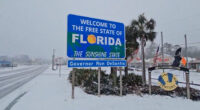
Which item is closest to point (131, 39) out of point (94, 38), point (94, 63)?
point (94, 38)

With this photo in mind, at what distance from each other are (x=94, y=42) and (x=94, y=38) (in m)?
0.21

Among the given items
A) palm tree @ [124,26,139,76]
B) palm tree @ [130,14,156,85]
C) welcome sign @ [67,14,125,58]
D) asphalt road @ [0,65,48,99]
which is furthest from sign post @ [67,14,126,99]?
asphalt road @ [0,65,48,99]

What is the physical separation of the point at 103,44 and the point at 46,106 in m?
3.74

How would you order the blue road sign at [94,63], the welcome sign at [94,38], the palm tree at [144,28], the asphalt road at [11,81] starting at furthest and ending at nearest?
the palm tree at [144,28] < the asphalt road at [11,81] < the welcome sign at [94,38] < the blue road sign at [94,63]

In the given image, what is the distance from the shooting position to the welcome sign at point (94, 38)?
5653 mm

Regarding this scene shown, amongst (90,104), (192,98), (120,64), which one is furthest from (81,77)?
(192,98)

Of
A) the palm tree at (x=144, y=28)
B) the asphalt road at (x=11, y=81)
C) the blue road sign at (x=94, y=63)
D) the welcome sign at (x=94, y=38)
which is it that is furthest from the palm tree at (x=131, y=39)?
the asphalt road at (x=11, y=81)

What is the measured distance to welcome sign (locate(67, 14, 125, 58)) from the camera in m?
5.65

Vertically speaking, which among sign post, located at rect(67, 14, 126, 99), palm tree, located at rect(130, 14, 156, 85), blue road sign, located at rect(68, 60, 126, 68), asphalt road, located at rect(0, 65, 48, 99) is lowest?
asphalt road, located at rect(0, 65, 48, 99)

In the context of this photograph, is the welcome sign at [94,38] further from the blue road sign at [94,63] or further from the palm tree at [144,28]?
the palm tree at [144,28]

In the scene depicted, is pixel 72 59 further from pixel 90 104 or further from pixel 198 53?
pixel 198 53

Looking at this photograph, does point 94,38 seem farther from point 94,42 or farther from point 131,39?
point 131,39

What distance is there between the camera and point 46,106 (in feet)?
15.6

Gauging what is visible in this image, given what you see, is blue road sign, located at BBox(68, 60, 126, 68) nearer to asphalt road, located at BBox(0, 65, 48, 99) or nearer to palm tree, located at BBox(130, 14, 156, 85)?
asphalt road, located at BBox(0, 65, 48, 99)
